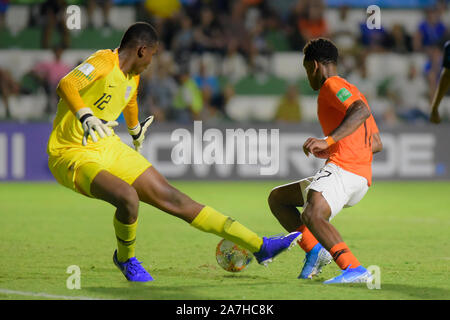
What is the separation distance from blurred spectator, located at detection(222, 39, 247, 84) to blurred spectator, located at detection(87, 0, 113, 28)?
2.92 meters

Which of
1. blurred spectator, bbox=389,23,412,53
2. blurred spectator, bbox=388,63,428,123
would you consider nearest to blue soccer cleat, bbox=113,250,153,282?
blurred spectator, bbox=388,63,428,123

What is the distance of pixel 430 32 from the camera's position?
2034cm

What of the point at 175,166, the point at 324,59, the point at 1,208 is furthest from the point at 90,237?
the point at 175,166

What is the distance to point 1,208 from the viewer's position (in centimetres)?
1227

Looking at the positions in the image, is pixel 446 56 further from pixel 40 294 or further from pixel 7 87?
pixel 7 87

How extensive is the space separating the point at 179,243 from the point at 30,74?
9858mm

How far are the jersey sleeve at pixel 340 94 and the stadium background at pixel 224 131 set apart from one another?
1.37m

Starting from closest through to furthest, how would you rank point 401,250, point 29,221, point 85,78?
point 85,78
point 401,250
point 29,221

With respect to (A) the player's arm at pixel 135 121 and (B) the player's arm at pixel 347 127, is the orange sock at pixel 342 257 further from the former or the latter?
(A) the player's arm at pixel 135 121

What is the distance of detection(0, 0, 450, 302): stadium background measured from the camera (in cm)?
680

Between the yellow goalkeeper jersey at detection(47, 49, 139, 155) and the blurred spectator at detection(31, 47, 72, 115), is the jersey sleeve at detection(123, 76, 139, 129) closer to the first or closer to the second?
the yellow goalkeeper jersey at detection(47, 49, 139, 155)

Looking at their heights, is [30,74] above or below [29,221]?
above
